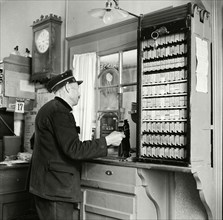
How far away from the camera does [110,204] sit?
3418 mm

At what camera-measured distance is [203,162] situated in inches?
126

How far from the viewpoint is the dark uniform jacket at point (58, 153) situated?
3061 millimetres

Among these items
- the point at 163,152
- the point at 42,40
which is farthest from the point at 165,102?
the point at 42,40

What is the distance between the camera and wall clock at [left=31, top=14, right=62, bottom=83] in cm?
495

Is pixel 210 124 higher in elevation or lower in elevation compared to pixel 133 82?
lower

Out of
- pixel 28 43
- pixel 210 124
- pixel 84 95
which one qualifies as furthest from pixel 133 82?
pixel 28 43

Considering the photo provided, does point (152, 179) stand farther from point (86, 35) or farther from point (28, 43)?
point (28, 43)

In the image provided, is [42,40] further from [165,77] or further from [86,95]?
[165,77]

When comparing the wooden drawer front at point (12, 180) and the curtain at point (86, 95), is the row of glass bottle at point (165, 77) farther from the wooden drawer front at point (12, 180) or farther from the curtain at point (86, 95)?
the wooden drawer front at point (12, 180)

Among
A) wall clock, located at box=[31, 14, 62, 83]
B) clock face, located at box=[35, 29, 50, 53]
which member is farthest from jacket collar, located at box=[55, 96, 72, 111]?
clock face, located at box=[35, 29, 50, 53]

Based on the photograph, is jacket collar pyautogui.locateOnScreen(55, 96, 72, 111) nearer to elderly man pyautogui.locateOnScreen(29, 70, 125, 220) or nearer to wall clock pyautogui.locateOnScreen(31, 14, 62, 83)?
elderly man pyautogui.locateOnScreen(29, 70, 125, 220)

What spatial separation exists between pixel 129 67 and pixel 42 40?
1592mm

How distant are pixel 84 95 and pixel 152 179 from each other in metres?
1.66

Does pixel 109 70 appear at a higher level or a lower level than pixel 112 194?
higher
